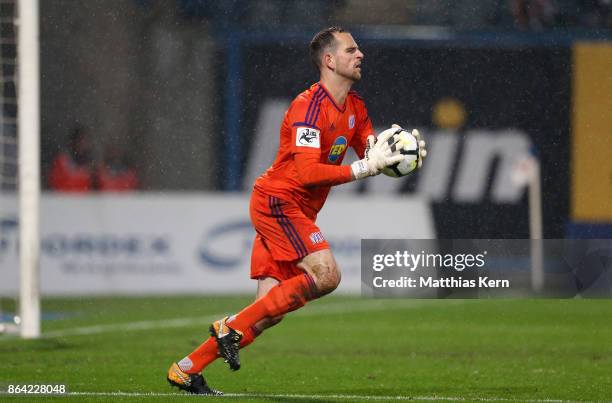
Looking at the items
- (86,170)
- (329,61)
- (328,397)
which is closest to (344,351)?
(328,397)

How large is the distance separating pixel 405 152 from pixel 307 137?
55 centimetres

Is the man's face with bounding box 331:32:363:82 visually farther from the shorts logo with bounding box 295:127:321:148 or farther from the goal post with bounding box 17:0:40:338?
the goal post with bounding box 17:0:40:338

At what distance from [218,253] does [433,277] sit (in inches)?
130

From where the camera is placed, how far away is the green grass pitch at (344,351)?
8.28 metres

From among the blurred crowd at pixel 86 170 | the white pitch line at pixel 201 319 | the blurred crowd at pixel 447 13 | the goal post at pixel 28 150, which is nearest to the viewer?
the goal post at pixel 28 150

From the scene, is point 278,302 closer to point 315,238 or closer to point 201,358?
point 315,238

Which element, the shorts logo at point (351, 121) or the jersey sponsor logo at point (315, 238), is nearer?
the jersey sponsor logo at point (315, 238)

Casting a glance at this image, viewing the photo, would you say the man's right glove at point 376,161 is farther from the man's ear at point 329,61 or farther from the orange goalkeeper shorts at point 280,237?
the man's ear at point 329,61

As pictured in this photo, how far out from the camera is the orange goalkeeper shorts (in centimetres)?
750

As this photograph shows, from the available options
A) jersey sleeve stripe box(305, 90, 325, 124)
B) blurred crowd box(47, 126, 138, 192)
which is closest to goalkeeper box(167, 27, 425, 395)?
jersey sleeve stripe box(305, 90, 325, 124)

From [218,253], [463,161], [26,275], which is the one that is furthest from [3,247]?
[463,161]

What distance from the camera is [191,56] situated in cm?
1902

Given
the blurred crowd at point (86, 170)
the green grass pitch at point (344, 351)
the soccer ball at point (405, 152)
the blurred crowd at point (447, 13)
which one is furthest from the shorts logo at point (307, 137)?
the blurred crowd at point (447, 13)

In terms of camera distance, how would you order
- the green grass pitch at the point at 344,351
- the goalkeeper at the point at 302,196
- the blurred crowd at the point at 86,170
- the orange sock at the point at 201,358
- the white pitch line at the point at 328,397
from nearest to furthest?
the goalkeeper at the point at 302,196 < the orange sock at the point at 201,358 < the white pitch line at the point at 328,397 < the green grass pitch at the point at 344,351 < the blurred crowd at the point at 86,170
